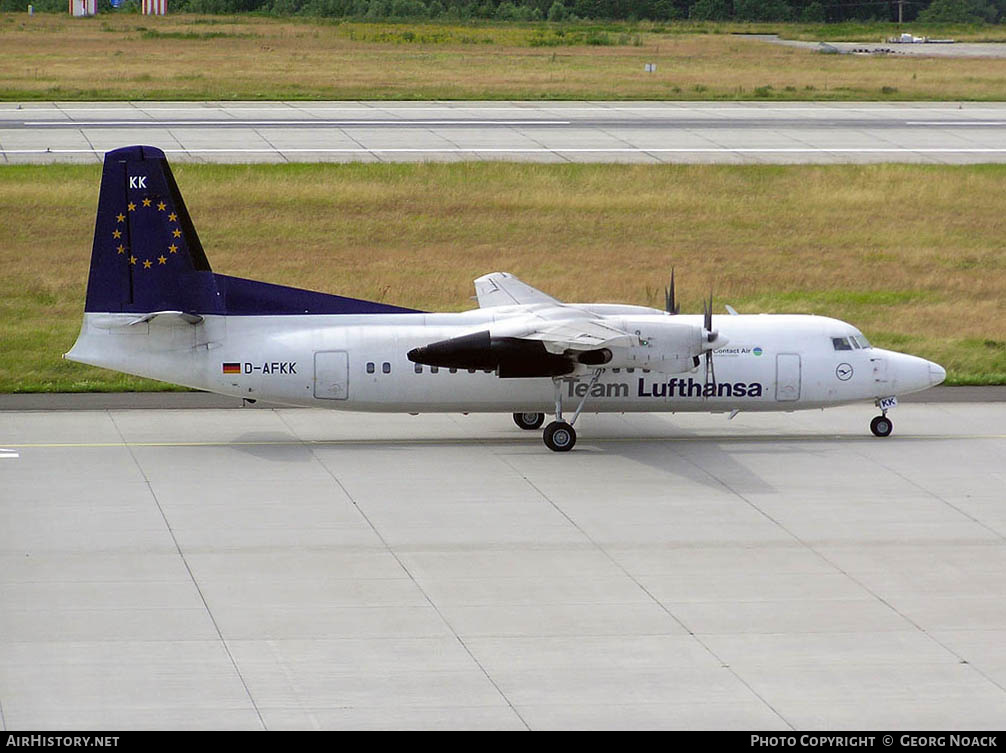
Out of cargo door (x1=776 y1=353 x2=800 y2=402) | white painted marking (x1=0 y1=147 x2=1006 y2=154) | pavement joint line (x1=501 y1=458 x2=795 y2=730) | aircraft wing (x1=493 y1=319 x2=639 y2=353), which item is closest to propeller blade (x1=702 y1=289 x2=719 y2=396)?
cargo door (x1=776 y1=353 x2=800 y2=402)

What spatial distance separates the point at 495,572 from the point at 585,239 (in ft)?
109

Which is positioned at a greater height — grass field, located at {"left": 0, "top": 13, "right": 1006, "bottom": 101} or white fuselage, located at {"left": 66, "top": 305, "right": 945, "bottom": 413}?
grass field, located at {"left": 0, "top": 13, "right": 1006, "bottom": 101}

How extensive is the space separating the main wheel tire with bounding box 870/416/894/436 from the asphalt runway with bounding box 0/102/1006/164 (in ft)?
116

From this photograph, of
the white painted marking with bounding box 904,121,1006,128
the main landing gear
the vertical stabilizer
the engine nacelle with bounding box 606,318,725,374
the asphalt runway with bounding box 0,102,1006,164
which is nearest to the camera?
the engine nacelle with bounding box 606,318,725,374

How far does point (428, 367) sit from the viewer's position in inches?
1188

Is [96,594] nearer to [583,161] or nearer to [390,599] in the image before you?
[390,599]

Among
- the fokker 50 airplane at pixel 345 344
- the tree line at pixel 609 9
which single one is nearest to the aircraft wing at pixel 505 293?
the fokker 50 airplane at pixel 345 344

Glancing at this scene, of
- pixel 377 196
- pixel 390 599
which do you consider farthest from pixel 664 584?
pixel 377 196

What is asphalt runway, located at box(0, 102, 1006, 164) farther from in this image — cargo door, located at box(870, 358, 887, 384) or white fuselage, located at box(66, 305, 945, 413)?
cargo door, located at box(870, 358, 887, 384)

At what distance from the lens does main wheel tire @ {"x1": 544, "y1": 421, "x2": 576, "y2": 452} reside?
30.7m

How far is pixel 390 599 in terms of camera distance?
72.2ft

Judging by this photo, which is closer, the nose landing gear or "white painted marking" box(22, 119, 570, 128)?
the nose landing gear

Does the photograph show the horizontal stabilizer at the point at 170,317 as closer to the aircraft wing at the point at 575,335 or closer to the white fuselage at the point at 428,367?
the white fuselage at the point at 428,367
